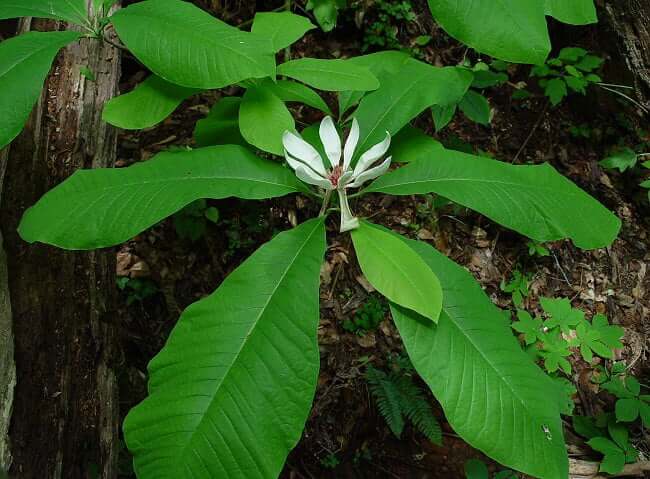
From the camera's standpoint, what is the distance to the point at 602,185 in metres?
3.12

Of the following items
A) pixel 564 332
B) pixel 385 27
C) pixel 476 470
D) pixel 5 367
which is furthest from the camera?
pixel 385 27

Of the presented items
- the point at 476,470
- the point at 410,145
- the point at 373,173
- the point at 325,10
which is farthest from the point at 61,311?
the point at 325,10

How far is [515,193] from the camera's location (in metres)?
1.30

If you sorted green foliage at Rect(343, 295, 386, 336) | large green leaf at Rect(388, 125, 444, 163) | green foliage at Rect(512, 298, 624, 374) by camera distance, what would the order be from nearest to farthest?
1. large green leaf at Rect(388, 125, 444, 163)
2. green foliage at Rect(512, 298, 624, 374)
3. green foliage at Rect(343, 295, 386, 336)

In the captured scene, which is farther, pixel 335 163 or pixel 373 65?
pixel 373 65

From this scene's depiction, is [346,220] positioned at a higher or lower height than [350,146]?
lower

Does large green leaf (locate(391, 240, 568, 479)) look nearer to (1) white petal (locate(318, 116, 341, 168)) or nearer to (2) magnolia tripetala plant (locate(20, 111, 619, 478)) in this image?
(2) magnolia tripetala plant (locate(20, 111, 619, 478))

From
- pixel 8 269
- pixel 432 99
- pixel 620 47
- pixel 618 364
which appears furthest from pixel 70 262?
pixel 620 47

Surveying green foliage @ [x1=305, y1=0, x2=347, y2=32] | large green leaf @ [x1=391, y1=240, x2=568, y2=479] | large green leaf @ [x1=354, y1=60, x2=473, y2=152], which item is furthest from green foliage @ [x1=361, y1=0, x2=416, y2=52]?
large green leaf @ [x1=391, y1=240, x2=568, y2=479]

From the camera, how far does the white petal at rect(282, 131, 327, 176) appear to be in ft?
3.96

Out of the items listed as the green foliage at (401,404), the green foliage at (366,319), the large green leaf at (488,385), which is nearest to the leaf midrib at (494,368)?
the large green leaf at (488,385)

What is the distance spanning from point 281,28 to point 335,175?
520 mm

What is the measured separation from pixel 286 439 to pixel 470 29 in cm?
104

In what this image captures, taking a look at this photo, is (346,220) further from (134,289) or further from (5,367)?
(134,289)
